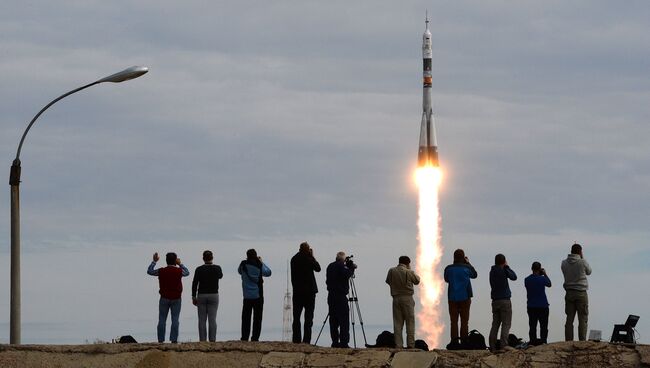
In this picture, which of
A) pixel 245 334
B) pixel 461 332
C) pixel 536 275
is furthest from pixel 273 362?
pixel 536 275

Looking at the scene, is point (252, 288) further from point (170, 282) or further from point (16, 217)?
point (16, 217)

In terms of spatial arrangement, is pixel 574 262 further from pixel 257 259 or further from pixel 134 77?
pixel 134 77

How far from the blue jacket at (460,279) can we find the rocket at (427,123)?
31195 mm

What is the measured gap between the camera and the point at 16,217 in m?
31.9

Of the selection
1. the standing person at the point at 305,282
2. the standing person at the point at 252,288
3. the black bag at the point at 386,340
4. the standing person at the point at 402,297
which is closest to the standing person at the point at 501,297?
the standing person at the point at 402,297

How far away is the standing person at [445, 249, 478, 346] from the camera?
3169 centimetres

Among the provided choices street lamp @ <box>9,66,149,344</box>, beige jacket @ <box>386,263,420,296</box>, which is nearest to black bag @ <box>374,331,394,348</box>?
beige jacket @ <box>386,263,420,296</box>

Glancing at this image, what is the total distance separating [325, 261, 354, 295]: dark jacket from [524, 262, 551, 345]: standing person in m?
4.33

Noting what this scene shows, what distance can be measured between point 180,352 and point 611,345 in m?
10.0

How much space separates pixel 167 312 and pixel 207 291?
118 centimetres

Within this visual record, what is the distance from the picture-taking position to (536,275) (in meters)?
32.1

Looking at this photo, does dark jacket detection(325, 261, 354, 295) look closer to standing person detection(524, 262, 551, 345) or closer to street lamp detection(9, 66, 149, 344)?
standing person detection(524, 262, 551, 345)

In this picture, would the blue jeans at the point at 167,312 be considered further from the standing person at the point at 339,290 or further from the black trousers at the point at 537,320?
the black trousers at the point at 537,320

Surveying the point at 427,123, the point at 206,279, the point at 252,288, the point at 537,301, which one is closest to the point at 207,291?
the point at 206,279
